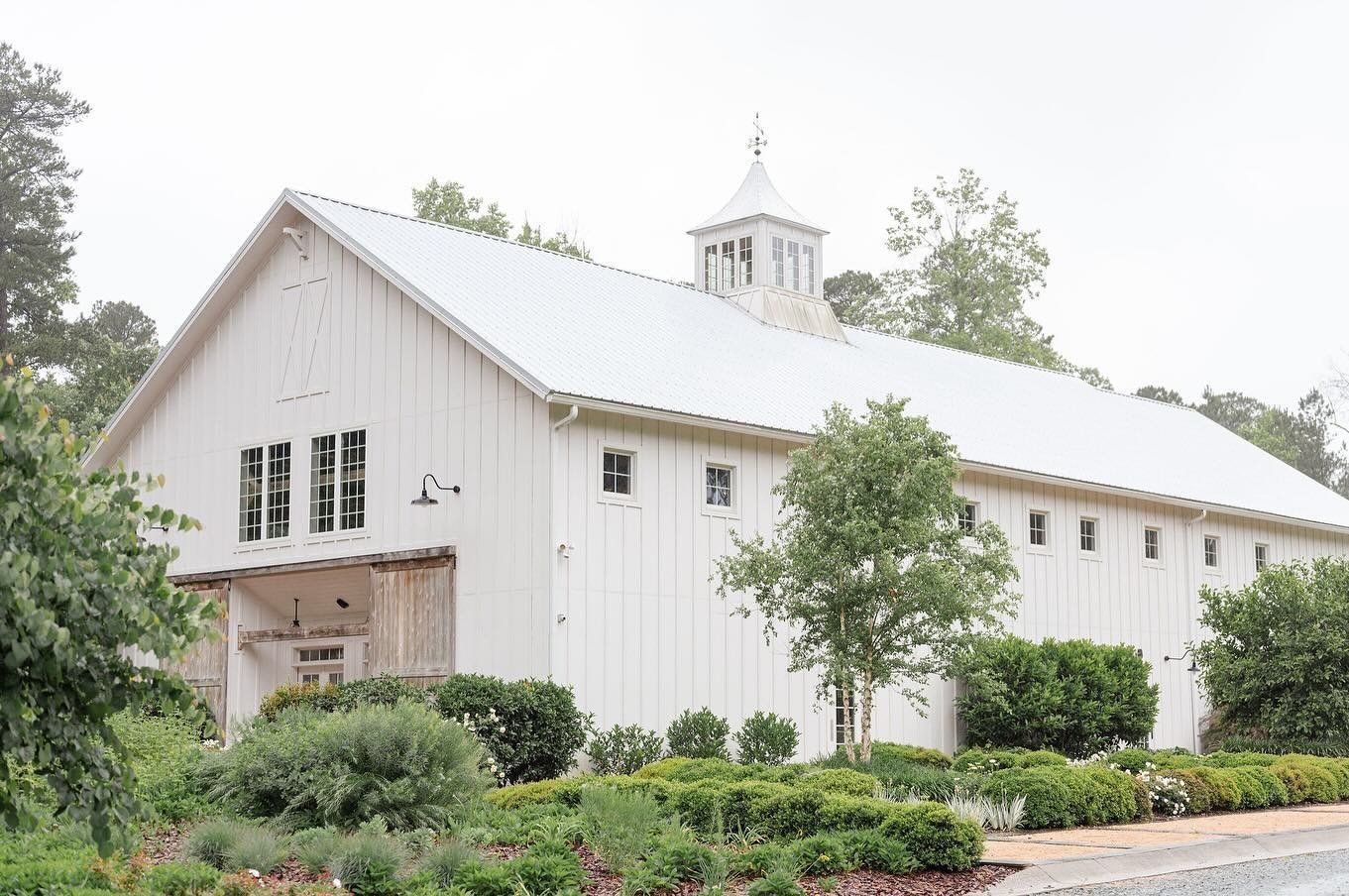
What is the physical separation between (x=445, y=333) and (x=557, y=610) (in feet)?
14.6

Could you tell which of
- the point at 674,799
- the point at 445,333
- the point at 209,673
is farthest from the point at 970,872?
the point at 209,673

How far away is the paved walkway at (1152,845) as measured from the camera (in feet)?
38.7

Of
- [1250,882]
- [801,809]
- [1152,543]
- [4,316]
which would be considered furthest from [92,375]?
[1250,882]

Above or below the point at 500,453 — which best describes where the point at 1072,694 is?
below

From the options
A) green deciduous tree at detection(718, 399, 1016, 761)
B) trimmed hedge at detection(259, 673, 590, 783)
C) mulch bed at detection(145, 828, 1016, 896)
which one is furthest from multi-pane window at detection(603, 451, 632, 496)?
mulch bed at detection(145, 828, 1016, 896)

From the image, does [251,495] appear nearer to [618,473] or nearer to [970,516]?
[618,473]

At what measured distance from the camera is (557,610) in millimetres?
19484

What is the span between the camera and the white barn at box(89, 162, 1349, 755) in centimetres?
2020

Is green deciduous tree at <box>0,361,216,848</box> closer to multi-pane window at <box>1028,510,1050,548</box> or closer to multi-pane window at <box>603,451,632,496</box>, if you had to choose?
multi-pane window at <box>603,451,632,496</box>

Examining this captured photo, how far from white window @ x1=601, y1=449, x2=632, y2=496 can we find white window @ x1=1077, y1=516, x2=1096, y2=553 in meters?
10.5

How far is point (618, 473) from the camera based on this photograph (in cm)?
2066

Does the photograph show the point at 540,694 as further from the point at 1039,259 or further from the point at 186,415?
the point at 1039,259

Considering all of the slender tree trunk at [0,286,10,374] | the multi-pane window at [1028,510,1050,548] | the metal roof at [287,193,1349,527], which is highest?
the slender tree trunk at [0,286,10,374]

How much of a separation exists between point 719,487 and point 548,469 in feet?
10.0
